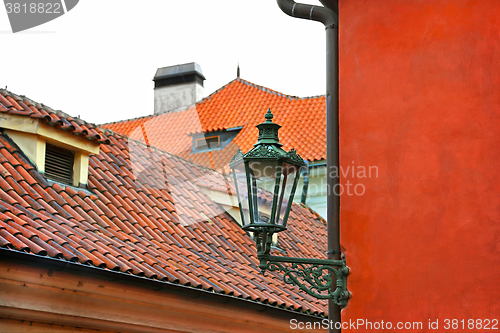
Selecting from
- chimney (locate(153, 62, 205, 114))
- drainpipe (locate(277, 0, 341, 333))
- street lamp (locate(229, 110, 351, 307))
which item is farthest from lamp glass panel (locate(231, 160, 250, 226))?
chimney (locate(153, 62, 205, 114))

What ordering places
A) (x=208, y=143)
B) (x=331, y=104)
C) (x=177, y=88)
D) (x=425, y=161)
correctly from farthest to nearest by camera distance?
(x=177, y=88), (x=208, y=143), (x=331, y=104), (x=425, y=161)

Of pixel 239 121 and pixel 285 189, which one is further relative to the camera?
pixel 239 121

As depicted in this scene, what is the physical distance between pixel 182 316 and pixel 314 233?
5.47 m

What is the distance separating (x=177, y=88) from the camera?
19172 mm

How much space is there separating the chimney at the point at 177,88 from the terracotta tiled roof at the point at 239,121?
1.82 feet

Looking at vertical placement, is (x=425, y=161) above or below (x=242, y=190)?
above

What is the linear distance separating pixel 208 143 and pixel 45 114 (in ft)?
32.5

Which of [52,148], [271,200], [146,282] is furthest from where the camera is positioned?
[52,148]

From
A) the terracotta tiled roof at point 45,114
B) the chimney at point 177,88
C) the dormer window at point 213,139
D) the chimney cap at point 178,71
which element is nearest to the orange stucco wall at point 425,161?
the terracotta tiled roof at point 45,114

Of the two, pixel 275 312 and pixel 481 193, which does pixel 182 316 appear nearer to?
pixel 275 312

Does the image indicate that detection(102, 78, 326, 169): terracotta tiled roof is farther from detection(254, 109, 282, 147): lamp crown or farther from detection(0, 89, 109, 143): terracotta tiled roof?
detection(254, 109, 282, 147): lamp crown

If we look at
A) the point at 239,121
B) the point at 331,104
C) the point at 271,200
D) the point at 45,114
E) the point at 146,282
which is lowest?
the point at 146,282

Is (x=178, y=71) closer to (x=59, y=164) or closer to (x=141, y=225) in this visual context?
(x=141, y=225)

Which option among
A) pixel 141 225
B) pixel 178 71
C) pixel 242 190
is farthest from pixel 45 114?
pixel 178 71
